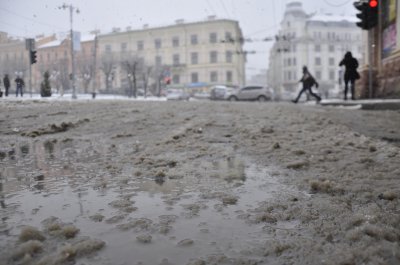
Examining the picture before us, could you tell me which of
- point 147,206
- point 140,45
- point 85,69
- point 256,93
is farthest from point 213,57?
point 147,206

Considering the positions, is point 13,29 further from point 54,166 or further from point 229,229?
point 229,229

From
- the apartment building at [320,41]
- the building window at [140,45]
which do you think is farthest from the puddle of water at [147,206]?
the apartment building at [320,41]

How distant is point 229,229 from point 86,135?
462 centimetres

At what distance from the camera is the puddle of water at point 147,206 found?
2012mm

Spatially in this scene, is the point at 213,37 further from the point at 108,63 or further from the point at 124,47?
the point at 108,63

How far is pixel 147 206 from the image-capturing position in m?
2.68

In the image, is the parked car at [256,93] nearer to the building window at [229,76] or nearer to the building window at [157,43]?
the building window at [229,76]

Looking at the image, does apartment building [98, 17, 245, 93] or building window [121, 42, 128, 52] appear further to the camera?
apartment building [98, 17, 245, 93]

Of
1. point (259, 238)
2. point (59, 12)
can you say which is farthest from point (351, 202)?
point (59, 12)

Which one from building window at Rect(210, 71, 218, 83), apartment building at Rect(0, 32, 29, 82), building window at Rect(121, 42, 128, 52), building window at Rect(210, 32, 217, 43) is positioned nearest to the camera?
apartment building at Rect(0, 32, 29, 82)

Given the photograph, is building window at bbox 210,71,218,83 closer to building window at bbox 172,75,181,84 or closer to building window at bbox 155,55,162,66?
building window at bbox 172,75,181,84

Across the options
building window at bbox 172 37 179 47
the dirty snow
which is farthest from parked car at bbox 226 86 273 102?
building window at bbox 172 37 179 47

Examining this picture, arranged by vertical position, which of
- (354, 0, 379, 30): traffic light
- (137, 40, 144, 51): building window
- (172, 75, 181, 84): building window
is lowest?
(354, 0, 379, 30): traffic light

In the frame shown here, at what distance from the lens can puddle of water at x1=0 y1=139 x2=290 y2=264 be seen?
2.01m
